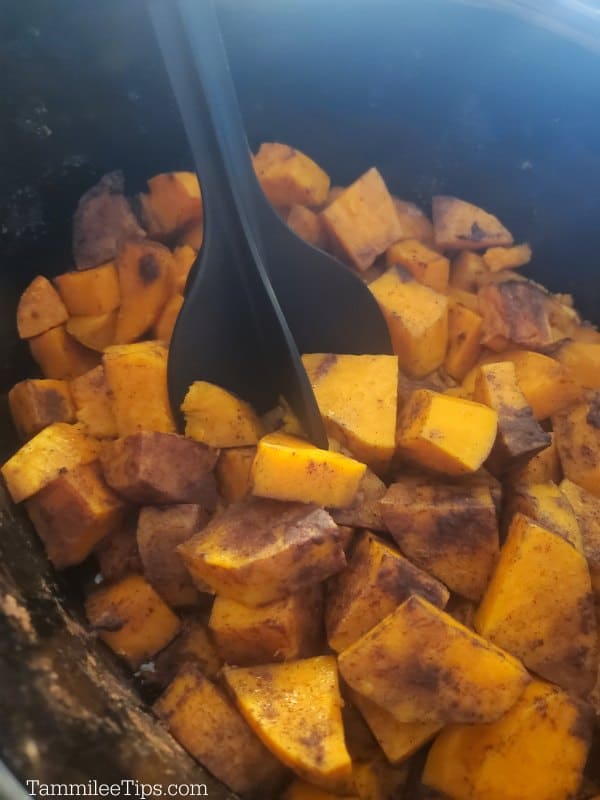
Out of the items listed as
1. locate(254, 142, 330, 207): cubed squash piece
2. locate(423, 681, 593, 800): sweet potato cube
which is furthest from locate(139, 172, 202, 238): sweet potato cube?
locate(423, 681, 593, 800): sweet potato cube

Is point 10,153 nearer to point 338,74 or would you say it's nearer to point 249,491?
point 338,74

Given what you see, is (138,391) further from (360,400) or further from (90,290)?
(360,400)

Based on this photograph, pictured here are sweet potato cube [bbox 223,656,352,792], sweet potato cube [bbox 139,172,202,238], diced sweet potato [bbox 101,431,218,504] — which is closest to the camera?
sweet potato cube [bbox 223,656,352,792]

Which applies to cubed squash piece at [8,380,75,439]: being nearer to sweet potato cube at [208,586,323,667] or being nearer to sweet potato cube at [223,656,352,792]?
sweet potato cube at [208,586,323,667]

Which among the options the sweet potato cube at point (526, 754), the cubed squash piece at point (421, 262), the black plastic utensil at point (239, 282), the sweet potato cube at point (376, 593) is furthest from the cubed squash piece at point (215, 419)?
the sweet potato cube at point (526, 754)

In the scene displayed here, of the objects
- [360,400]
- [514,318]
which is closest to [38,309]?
[360,400]

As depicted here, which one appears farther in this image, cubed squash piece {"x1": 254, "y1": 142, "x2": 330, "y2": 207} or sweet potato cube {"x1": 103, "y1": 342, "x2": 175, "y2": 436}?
cubed squash piece {"x1": 254, "y1": 142, "x2": 330, "y2": 207}
